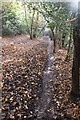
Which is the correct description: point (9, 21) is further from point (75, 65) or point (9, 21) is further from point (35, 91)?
point (75, 65)

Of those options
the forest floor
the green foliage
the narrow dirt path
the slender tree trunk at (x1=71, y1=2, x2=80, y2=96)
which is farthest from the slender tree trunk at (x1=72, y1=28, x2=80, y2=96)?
the green foliage

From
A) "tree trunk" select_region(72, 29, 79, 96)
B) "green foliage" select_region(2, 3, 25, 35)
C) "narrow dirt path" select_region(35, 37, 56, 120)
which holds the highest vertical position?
"green foliage" select_region(2, 3, 25, 35)

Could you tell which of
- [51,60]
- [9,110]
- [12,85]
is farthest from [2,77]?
[51,60]

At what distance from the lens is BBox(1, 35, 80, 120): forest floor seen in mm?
4121

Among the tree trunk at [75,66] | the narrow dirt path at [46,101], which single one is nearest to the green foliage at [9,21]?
the narrow dirt path at [46,101]

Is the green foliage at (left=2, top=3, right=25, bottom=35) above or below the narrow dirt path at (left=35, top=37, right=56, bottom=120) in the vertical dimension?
above

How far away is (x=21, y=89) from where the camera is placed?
4930 mm

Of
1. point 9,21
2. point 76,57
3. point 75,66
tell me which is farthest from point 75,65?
point 9,21

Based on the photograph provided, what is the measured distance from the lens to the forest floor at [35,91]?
4.12 meters

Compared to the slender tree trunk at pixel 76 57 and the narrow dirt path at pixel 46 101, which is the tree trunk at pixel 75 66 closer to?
the slender tree trunk at pixel 76 57

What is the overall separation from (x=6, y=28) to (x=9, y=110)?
8148mm

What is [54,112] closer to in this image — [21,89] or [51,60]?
[21,89]

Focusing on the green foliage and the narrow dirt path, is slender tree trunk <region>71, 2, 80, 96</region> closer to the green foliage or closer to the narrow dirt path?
the narrow dirt path

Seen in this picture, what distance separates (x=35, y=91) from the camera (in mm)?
5031
